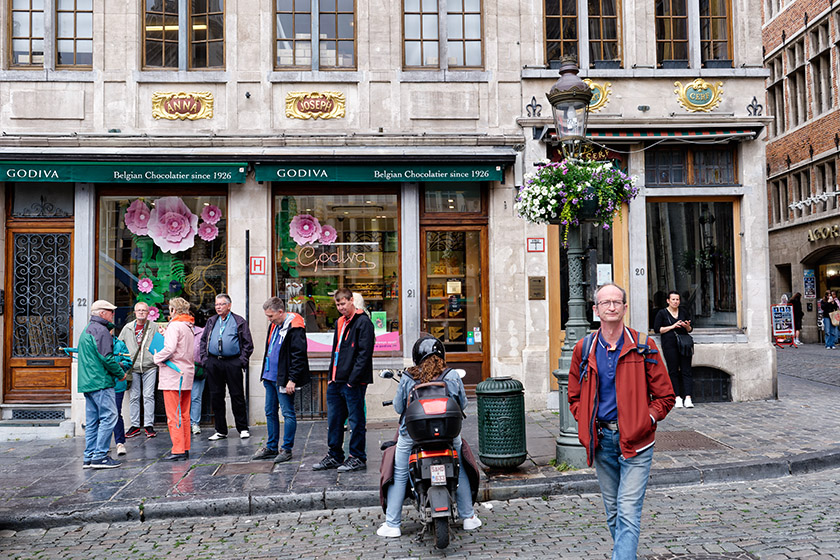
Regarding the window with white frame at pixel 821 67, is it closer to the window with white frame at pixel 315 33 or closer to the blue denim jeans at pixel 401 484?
the window with white frame at pixel 315 33

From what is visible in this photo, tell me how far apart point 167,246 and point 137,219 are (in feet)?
2.11

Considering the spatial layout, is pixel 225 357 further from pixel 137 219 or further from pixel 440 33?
pixel 440 33

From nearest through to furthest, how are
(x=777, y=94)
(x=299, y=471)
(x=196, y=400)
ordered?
(x=299, y=471), (x=196, y=400), (x=777, y=94)

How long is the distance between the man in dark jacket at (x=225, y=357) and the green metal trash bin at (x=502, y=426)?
3.86 m

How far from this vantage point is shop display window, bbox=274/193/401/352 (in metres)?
11.5

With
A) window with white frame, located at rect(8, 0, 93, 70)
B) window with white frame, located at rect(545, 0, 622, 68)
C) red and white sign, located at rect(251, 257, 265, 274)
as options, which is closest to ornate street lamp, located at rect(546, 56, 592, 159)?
window with white frame, located at rect(545, 0, 622, 68)

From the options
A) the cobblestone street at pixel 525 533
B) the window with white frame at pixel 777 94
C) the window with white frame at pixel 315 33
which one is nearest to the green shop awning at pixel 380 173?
the window with white frame at pixel 315 33

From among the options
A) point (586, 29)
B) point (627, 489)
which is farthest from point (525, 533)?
point (586, 29)

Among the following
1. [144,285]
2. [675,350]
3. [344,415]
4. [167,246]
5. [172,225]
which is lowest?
[344,415]

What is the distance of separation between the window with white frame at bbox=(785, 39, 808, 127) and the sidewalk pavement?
72.1ft

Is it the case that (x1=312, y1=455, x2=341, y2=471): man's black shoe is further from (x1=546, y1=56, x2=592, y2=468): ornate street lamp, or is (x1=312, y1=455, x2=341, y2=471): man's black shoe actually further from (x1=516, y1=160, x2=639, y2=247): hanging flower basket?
(x1=516, y1=160, x2=639, y2=247): hanging flower basket

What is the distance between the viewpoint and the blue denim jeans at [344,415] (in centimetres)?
764

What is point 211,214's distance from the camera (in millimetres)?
11406

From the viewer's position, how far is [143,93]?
11.2 m
